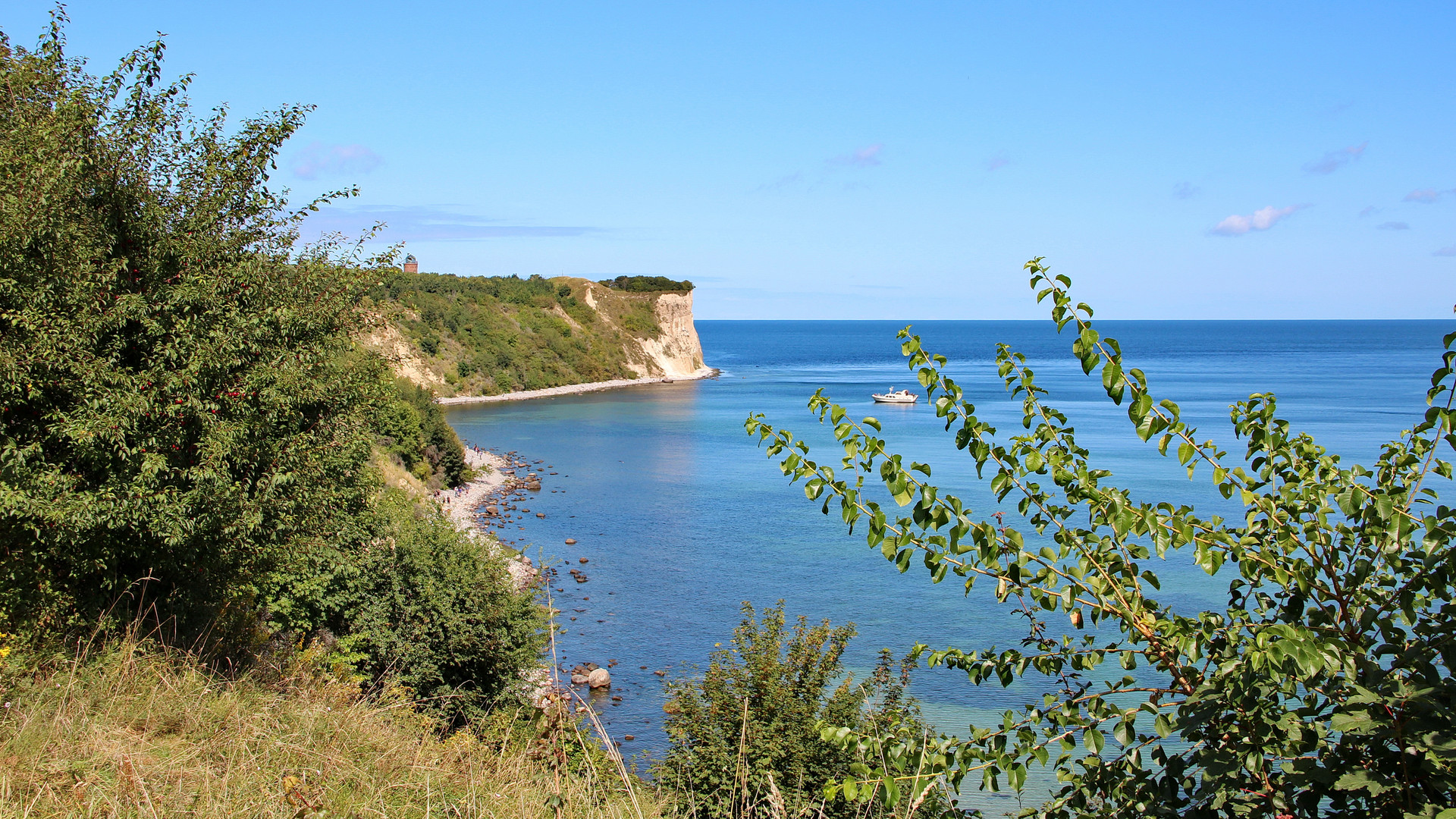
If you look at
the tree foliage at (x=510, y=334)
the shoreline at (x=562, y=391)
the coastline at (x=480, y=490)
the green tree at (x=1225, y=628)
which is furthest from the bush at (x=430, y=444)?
the green tree at (x=1225, y=628)

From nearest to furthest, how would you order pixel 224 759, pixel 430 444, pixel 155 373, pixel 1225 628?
pixel 1225 628 < pixel 224 759 < pixel 155 373 < pixel 430 444

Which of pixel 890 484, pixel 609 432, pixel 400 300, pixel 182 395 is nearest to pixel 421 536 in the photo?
pixel 400 300

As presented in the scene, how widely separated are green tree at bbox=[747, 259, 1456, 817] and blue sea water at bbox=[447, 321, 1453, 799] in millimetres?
929

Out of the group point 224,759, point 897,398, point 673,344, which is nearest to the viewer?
point 224,759

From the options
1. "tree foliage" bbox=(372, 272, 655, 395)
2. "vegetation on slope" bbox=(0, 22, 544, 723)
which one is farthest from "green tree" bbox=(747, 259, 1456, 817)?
"tree foliage" bbox=(372, 272, 655, 395)

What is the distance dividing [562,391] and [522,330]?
1331cm

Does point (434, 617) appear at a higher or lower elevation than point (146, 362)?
lower

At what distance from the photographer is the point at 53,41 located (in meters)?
9.37

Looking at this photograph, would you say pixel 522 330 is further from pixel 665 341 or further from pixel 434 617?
pixel 434 617

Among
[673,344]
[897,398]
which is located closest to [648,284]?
[673,344]

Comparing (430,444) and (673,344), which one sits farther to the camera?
(673,344)

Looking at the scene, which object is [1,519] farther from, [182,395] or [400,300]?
[400,300]

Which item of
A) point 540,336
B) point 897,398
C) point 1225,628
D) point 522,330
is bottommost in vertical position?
point 897,398

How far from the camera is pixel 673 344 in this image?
12838cm
